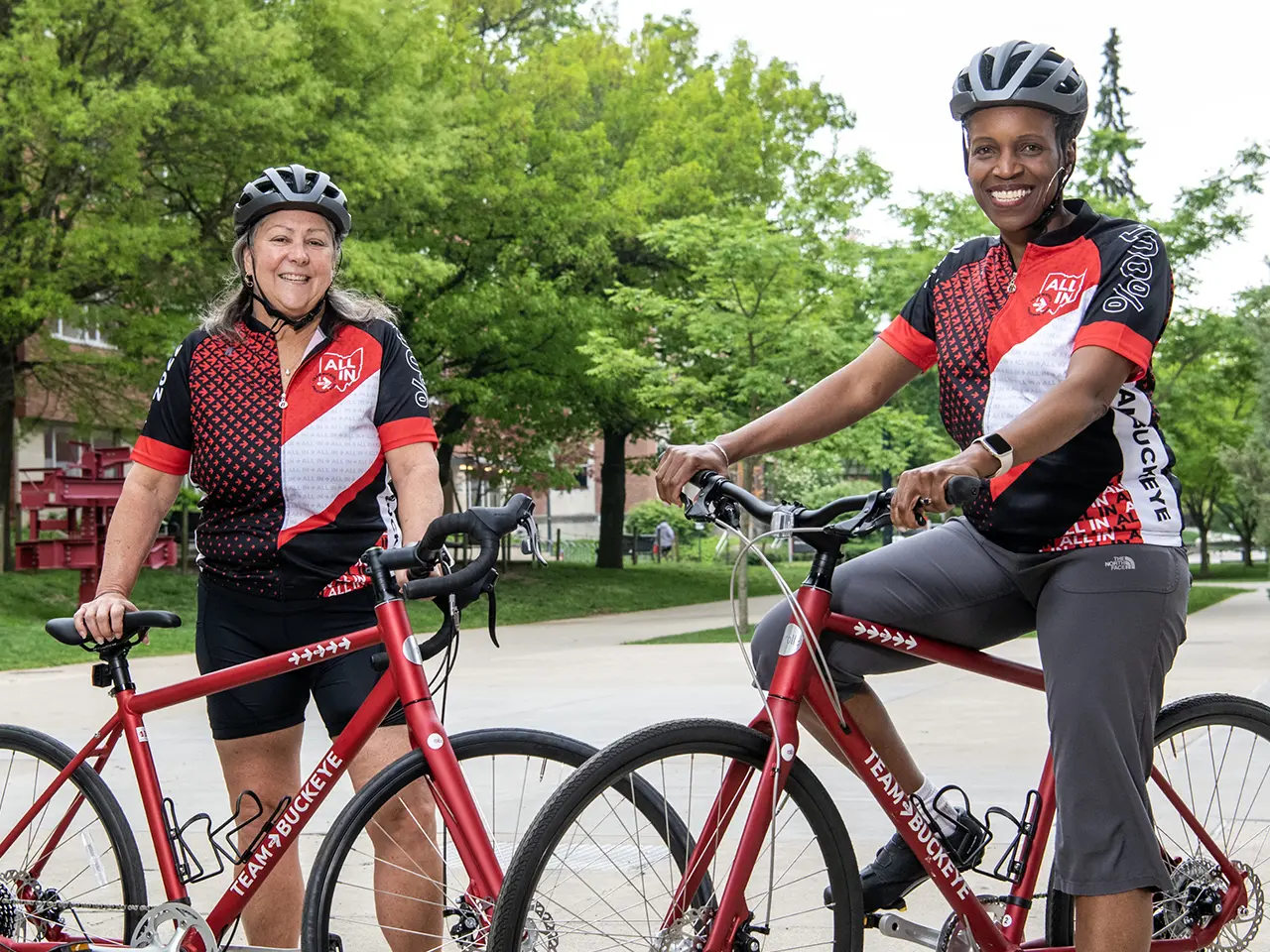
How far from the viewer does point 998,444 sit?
9.00 ft

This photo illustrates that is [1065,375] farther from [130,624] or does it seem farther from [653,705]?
[653,705]

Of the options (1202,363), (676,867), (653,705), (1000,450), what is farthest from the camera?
(1202,363)

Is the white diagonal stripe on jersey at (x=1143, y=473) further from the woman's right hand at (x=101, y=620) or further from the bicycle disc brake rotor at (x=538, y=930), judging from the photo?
the woman's right hand at (x=101, y=620)

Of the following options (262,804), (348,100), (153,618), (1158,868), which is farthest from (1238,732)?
(348,100)

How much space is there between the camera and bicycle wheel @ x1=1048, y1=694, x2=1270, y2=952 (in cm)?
338

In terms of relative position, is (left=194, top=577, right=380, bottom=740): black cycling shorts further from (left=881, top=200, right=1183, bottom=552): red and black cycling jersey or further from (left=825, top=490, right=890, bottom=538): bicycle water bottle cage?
(left=881, top=200, right=1183, bottom=552): red and black cycling jersey

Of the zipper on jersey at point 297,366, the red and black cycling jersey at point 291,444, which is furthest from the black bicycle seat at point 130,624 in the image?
the zipper on jersey at point 297,366

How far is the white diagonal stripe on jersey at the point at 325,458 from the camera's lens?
353 cm

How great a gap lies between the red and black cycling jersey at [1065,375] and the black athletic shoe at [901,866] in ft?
2.03

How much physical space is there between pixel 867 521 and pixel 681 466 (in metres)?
0.47

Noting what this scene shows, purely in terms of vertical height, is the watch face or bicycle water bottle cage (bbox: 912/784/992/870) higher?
the watch face

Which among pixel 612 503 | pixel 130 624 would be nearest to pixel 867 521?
pixel 130 624

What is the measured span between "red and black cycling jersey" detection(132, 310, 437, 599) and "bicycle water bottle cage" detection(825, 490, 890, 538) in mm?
1151

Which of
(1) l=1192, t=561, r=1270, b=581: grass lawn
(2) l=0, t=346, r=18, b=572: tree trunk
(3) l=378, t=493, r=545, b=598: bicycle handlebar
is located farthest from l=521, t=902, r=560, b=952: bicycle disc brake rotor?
(1) l=1192, t=561, r=1270, b=581: grass lawn
